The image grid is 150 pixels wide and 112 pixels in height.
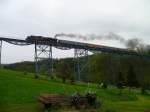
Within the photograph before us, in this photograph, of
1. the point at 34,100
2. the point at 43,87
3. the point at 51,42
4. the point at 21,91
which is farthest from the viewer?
the point at 51,42

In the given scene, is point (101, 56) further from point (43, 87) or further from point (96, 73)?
point (43, 87)

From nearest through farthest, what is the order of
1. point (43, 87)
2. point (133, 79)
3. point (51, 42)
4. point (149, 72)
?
point (43, 87) < point (133, 79) < point (51, 42) < point (149, 72)

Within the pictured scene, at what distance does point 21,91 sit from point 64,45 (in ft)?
92.9

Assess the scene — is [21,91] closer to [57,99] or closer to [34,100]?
[34,100]

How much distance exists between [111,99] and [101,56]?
5589 cm

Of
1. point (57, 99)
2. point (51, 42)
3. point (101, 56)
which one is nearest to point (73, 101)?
point (57, 99)

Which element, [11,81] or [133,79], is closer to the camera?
[11,81]

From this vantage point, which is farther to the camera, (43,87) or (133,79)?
(133,79)

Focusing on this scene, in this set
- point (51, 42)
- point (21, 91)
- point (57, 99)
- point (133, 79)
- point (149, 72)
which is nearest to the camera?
point (57, 99)

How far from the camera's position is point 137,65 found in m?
84.1

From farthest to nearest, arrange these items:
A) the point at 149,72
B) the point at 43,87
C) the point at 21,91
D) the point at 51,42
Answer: the point at 149,72
the point at 51,42
the point at 43,87
the point at 21,91

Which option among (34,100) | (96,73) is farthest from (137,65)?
(34,100)

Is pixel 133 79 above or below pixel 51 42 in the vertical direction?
below

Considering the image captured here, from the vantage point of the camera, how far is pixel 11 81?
37188 millimetres
